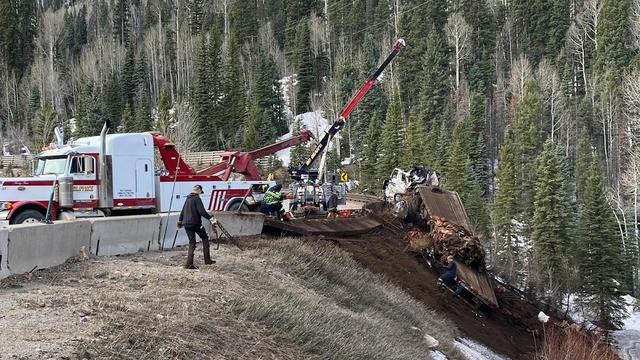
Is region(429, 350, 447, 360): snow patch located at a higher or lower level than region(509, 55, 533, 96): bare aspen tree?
lower

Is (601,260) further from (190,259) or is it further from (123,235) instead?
(190,259)

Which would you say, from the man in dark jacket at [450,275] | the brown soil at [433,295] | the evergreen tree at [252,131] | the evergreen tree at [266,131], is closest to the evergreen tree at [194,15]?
the evergreen tree at [266,131]

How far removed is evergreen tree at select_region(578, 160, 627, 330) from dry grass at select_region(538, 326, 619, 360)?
62.3ft

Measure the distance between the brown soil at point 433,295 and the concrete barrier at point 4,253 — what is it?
35.5ft

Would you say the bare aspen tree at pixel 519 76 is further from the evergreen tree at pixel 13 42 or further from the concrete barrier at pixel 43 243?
the evergreen tree at pixel 13 42

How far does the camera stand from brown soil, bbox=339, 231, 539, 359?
18.9 metres

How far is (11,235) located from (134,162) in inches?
377

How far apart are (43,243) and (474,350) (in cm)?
1089

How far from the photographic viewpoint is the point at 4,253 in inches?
401

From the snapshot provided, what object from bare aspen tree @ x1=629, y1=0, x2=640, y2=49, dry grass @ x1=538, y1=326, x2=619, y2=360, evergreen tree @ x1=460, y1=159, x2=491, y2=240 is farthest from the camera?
bare aspen tree @ x1=629, y1=0, x2=640, y2=49

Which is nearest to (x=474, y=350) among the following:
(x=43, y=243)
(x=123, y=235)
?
(x=123, y=235)

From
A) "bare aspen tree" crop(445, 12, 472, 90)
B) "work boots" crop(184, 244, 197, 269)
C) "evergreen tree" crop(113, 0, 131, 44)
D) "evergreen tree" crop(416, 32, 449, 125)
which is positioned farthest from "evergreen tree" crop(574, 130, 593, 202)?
"evergreen tree" crop(113, 0, 131, 44)

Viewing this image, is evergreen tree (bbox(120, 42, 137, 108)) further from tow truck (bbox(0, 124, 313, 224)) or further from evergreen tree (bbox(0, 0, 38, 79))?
tow truck (bbox(0, 124, 313, 224))

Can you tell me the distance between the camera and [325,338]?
9273 mm
